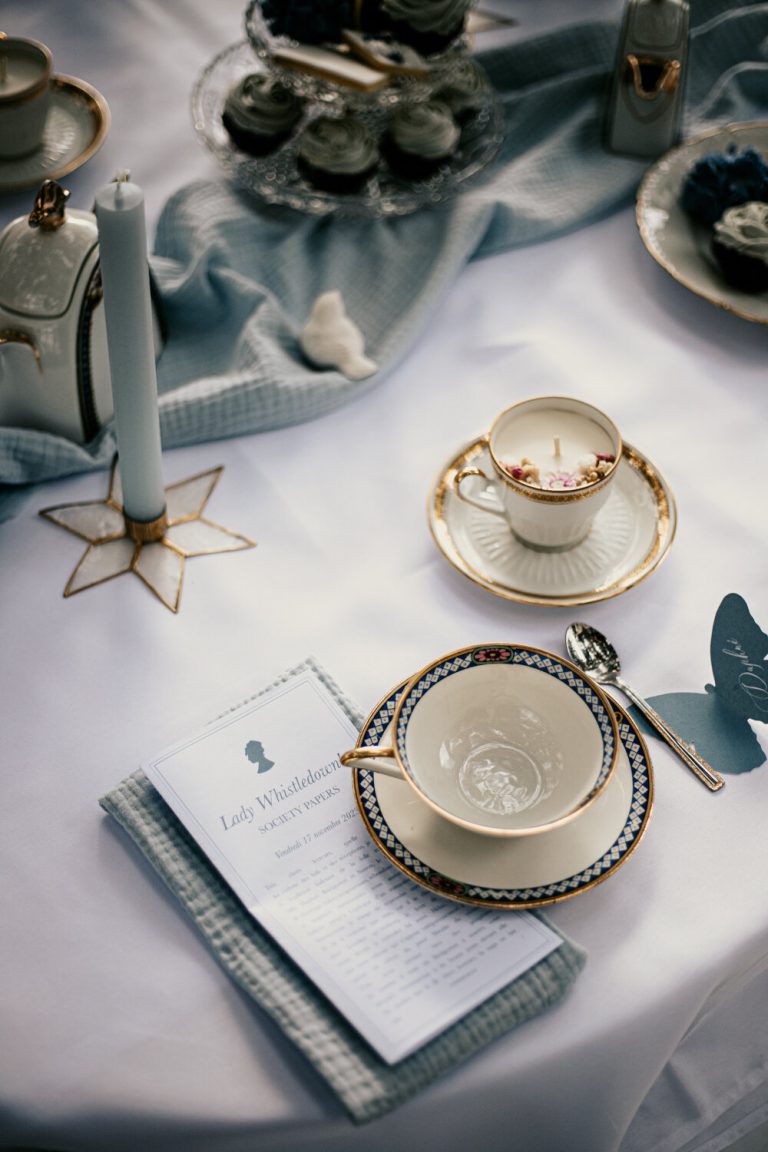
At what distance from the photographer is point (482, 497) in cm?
93

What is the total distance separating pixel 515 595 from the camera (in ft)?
2.81

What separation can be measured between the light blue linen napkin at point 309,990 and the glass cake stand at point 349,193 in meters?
0.67

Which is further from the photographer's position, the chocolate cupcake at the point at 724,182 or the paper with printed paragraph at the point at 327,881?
the chocolate cupcake at the point at 724,182

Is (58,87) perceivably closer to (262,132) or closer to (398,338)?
(262,132)

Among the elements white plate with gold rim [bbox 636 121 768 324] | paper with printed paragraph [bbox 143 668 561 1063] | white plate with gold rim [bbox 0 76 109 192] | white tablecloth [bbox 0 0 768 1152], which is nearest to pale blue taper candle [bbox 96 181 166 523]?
white tablecloth [bbox 0 0 768 1152]

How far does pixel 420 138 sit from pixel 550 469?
448 millimetres

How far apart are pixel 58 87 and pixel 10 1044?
3.31 feet

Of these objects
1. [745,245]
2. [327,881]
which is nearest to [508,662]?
[327,881]

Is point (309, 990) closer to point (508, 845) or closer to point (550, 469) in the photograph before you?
point (508, 845)

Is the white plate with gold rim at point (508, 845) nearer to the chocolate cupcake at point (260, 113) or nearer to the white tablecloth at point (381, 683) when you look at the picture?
the white tablecloth at point (381, 683)

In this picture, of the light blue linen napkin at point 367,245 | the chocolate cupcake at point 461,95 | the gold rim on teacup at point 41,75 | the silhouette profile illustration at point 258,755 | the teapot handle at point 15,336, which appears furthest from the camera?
the chocolate cupcake at point 461,95

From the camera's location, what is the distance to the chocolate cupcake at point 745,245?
3.44ft

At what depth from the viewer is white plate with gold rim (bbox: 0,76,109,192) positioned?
1147mm

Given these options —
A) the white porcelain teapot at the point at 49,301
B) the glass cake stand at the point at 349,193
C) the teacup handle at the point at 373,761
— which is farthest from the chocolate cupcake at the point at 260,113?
the teacup handle at the point at 373,761
